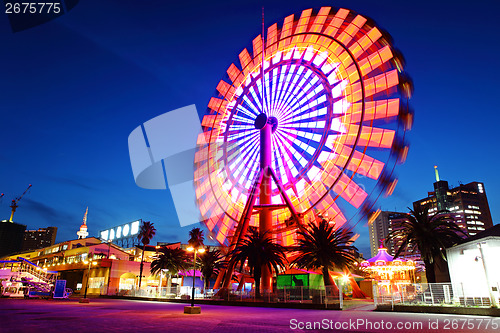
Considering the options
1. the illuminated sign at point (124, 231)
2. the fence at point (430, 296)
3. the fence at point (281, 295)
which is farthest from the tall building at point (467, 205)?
the fence at point (430, 296)

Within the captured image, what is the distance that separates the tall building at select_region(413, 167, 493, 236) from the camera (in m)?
141

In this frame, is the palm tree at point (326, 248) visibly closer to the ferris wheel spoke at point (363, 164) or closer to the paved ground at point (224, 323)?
the ferris wheel spoke at point (363, 164)

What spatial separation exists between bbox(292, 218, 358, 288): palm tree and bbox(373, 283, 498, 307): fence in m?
5.96

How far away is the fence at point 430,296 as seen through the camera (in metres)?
17.1

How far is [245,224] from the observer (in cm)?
3042

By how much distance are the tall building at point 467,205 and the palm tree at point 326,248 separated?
131976 millimetres

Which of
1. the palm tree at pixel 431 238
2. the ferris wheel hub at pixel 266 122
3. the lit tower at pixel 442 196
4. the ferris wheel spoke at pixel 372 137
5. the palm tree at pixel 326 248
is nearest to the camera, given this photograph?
the palm tree at pixel 431 238

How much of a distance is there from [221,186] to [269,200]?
19.2 ft

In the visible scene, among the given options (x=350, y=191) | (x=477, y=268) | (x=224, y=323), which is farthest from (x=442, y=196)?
(x=224, y=323)

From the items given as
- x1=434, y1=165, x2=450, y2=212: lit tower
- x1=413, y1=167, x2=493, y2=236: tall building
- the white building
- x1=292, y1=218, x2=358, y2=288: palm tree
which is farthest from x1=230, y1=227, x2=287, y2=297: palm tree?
x1=434, y1=165, x2=450, y2=212: lit tower

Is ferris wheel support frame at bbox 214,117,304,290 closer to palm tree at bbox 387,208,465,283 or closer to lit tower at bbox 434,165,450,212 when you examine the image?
palm tree at bbox 387,208,465,283

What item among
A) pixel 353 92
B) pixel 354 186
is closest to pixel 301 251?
pixel 354 186

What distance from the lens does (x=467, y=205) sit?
144 meters

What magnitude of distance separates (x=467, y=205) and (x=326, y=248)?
146629 millimetres
